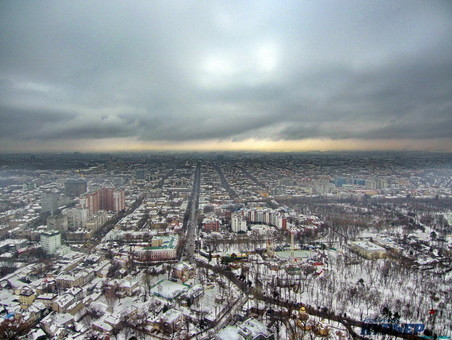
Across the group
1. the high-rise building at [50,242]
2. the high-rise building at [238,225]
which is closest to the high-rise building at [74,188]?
the high-rise building at [50,242]

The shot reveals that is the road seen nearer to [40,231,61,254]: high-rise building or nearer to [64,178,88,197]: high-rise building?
[40,231,61,254]: high-rise building

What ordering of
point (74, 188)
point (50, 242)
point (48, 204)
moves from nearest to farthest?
point (50, 242) → point (48, 204) → point (74, 188)

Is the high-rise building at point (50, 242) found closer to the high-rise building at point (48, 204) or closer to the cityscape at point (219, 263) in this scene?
the cityscape at point (219, 263)

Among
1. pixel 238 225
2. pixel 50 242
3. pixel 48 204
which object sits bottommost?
pixel 238 225

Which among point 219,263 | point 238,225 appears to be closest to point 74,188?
point 238,225

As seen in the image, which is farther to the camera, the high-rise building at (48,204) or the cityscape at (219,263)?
the high-rise building at (48,204)

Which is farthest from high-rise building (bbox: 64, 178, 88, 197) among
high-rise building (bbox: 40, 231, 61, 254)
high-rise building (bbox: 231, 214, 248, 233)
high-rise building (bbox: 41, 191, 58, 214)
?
high-rise building (bbox: 231, 214, 248, 233)

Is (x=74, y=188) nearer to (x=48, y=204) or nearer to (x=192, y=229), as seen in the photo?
(x=48, y=204)

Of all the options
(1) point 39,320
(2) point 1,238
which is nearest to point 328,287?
(1) point 39,320

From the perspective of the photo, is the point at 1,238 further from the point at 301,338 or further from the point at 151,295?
the point at 301,338
